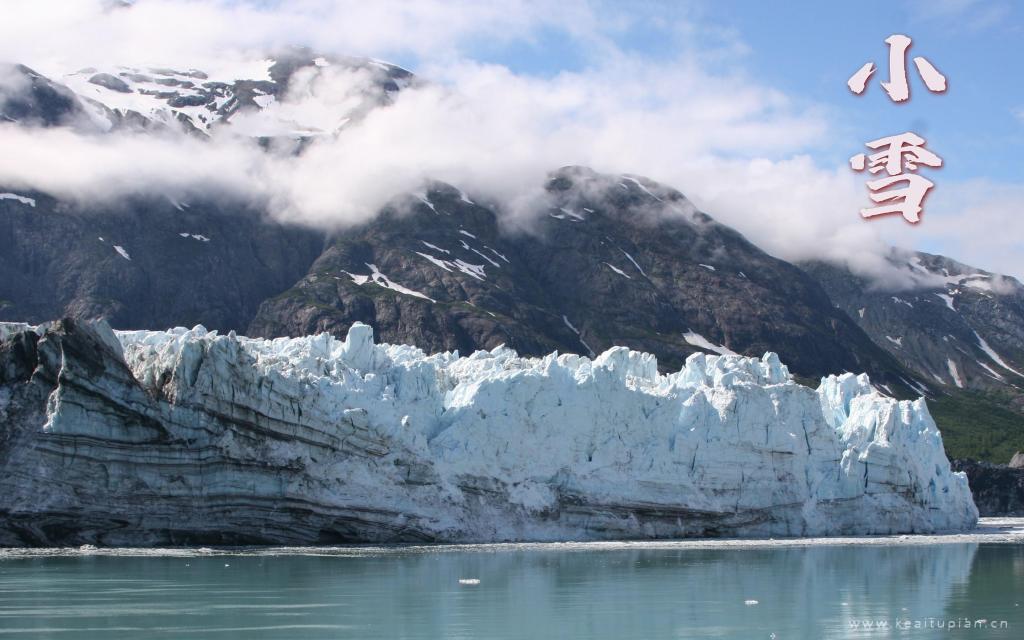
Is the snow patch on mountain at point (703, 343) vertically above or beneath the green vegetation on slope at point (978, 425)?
above

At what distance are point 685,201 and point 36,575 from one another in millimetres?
165282

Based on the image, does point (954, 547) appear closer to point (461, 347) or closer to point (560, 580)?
point (560, 580)

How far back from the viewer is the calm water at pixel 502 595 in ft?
102

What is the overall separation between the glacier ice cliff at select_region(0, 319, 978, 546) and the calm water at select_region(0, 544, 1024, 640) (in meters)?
2.94

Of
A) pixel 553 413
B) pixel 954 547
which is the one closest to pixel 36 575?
pixel 553 413

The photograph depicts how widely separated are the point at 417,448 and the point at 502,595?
658 inches

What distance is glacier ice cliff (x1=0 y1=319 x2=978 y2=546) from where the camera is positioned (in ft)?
157

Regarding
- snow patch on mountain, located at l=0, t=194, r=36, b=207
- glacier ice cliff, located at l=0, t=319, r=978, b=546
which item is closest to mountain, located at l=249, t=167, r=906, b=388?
snow patch on mountain, located at l=0, t=194, r=36, b=207

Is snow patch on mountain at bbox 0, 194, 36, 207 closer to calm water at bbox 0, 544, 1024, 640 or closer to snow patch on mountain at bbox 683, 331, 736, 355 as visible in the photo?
snow patch on mountain at bbox 683, 331, 736, 355

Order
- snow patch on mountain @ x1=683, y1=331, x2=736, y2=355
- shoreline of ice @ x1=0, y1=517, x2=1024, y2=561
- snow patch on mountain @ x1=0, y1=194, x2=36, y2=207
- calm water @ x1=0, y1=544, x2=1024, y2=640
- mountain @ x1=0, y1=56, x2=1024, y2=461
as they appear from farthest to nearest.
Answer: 1. snow patch on mountain @ x1=683, y1=331, x2=736, y2=355
2. snow patch on mountain @ x1=0, y1=194, x2=36, y2=207
3. mountain @ x1=0, y1=56, x2=1024, y2=461
4. shoreline of ice @ x1=0, y1=517, x2=1024, y2=561
5. calm water @ x1=0, y1=544, x2=1024, y2=640

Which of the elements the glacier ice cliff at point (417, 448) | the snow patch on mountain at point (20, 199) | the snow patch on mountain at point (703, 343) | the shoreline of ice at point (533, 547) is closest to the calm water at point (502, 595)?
the shoreline of ice at point (533, 547)

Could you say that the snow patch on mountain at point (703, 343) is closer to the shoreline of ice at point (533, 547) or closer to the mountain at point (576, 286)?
the mountain at point (576, 286)

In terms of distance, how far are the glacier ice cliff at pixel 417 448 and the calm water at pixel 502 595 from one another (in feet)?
9.65

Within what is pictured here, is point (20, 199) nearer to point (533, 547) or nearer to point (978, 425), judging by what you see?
point (533, 547)
